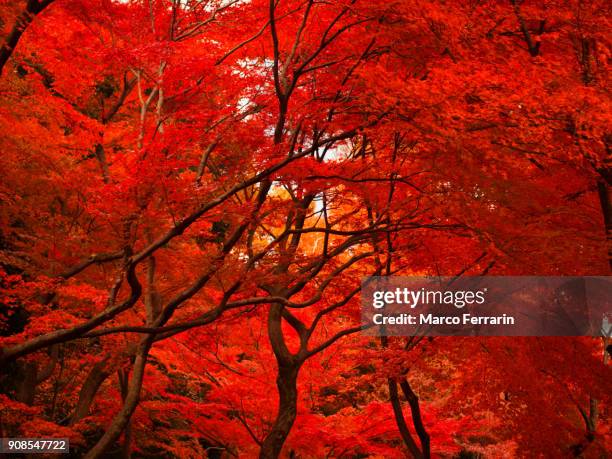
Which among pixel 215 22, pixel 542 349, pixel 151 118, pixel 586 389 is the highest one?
pixel 215 22


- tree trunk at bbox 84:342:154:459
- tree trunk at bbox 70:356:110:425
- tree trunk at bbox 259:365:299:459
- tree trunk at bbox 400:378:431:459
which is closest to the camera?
tree trunk at bbox 84:342:154:459

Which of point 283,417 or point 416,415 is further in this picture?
point 416,415

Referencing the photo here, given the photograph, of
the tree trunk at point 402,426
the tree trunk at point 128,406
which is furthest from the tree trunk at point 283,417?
the tree trunk at point 128,406

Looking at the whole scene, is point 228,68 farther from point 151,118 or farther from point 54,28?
point 54,28

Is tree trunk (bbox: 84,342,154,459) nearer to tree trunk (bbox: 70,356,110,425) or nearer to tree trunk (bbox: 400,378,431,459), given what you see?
tree trunk (bbox: 70,356,110,425)

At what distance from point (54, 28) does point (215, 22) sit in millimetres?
2789

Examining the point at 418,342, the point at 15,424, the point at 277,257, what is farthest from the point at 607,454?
the point at 15,424

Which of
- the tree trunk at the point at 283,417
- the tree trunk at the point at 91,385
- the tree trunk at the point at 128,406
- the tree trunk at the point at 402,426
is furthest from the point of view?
the tree trunk at the point at 402,426

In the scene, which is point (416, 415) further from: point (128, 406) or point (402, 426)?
point (128, 406)

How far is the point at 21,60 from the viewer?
38.1 feet

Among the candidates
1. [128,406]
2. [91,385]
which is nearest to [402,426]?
[128,406]

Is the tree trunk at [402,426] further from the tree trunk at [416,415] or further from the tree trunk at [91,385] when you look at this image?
the tree trunk at [91,385]

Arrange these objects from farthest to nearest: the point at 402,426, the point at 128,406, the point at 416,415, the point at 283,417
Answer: the point at 402,426 → the point at 416,415 → the point at 283,417 → the point at 128,406

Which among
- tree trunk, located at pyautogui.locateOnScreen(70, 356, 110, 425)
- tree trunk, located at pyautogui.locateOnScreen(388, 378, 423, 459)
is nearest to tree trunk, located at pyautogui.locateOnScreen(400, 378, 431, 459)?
tree trunk, located at pyautogui.locateOnScreen(388, 378, 423, 459)
